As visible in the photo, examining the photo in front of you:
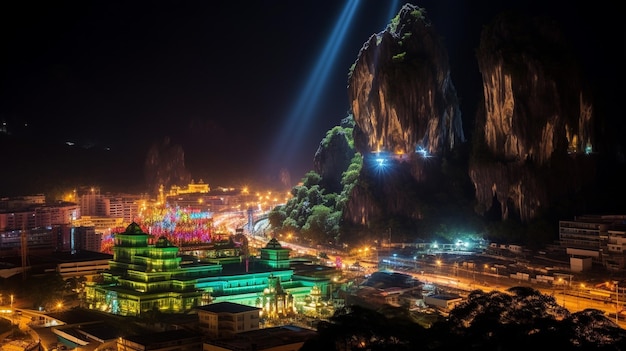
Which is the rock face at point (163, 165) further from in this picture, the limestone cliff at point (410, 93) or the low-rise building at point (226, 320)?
the low-rise building at point (226, 320)

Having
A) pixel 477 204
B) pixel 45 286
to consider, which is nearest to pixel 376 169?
pixel 477 204

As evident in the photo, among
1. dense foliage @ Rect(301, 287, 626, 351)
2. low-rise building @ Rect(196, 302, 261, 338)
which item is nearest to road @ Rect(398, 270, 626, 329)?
dense foliage @ Rect(301, 287, 626, 351)

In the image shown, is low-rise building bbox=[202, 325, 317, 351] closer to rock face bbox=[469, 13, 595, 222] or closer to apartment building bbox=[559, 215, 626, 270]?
apartment building bbox=[559, 215, 626, 270]

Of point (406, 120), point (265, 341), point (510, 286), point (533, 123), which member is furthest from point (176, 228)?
point (265, 341)

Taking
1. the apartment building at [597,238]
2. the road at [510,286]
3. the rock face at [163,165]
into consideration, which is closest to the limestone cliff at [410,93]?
the apartment building at [597,238]

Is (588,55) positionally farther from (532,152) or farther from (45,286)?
(45,286)

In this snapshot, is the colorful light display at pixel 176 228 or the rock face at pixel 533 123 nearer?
the rock face at pixel 533 123
